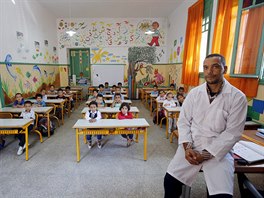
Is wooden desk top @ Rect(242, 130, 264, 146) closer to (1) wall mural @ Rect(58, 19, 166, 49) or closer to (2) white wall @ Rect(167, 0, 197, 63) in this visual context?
(2) white wall @ Rect(167, 0, 197, 63)

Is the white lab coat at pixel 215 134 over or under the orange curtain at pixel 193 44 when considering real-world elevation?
under

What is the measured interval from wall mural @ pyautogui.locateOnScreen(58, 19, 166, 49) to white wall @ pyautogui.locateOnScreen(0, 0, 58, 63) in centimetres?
77

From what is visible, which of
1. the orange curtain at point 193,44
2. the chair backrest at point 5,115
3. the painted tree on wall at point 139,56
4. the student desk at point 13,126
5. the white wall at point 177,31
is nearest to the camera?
the student desk at point 13,126

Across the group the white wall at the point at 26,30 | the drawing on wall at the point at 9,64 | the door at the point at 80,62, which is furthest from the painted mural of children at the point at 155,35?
the drawing on wall at the point at 9,64

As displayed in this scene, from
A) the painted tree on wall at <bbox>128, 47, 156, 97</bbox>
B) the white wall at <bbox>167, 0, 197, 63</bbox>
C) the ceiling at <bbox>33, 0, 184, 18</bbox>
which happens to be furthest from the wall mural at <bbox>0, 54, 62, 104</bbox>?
the white wall at <bbox>167, 0, 197, 63</bbox>

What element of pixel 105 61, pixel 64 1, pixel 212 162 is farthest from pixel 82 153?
pixel 105 61

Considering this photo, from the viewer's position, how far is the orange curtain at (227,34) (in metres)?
2.77

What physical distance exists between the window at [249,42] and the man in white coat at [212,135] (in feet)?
5.16

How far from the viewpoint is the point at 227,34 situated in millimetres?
3172

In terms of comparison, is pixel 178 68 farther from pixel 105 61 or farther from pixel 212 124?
pixel 212 124

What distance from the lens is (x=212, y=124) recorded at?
1363 mm

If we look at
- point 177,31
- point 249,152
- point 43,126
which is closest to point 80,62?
point 177,31

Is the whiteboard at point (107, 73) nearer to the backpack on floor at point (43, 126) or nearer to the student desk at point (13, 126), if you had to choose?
the backpack on floor at point (43, 126)

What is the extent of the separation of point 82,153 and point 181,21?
17.5 feet
